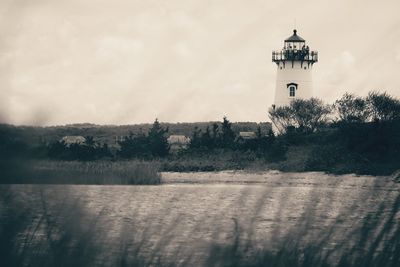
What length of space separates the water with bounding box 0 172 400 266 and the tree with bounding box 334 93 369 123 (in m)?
29.6

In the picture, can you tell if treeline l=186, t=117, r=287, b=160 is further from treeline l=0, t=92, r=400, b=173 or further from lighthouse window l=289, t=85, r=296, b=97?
lighthouse window l=289, t=85, r=296, b=97

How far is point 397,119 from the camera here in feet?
181

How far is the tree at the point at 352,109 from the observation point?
199 ft

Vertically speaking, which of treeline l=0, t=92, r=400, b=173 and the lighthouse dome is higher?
the lighthouse dome

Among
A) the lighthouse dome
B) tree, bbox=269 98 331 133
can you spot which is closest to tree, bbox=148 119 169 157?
tree, bbox=269 98 331 133

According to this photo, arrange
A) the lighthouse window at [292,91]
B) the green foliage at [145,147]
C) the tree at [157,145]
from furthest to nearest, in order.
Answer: the lighthouse window at [292,91], the tree at [157,145], the green foliage at [145,147]

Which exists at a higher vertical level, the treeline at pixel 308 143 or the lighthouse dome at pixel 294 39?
the lighthouse dome at pixel 294 39

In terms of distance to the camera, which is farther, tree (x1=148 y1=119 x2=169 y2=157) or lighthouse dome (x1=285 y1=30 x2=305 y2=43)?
lighthouse dome (x1=285 y1=30 x2=305 y2=43)

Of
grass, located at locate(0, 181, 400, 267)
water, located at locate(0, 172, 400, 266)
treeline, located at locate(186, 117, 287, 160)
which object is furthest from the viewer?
treeline, located at locate(186, 117, 287, 160)

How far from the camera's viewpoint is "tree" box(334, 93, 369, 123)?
6060 centimetres

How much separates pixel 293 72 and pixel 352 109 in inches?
238

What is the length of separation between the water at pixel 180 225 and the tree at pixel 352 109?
29575mm

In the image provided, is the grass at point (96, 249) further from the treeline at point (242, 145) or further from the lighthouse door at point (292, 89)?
the lighthouse door at point (292, 89)

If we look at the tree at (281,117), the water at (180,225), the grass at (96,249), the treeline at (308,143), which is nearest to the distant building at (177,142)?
the treeline at (308,143)
